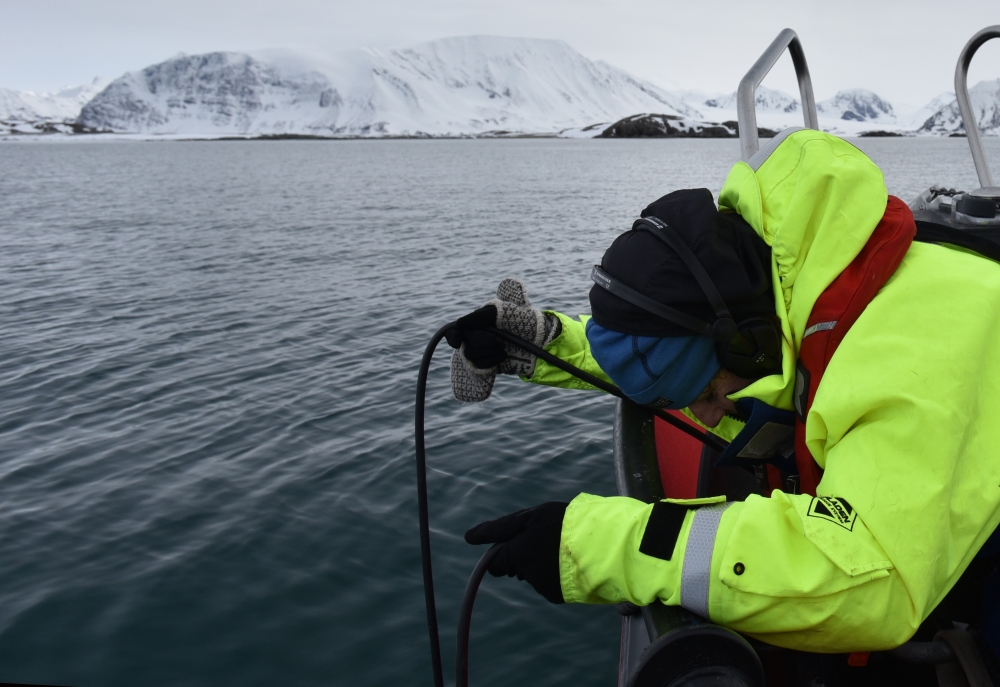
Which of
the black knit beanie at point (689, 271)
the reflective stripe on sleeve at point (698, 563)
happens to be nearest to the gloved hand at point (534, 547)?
the reflective stripe on sleeve at point (698, 563)

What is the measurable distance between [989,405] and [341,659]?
3.01m

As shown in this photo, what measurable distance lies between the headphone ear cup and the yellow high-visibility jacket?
66 mm

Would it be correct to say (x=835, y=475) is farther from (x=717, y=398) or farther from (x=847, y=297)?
(x=717, y=398)

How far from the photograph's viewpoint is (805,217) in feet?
5.35

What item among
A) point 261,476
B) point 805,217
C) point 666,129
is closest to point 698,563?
point 805,217

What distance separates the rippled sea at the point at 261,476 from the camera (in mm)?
3680

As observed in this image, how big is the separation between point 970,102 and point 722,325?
4.49m

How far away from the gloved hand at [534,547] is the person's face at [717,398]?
0.51 meters

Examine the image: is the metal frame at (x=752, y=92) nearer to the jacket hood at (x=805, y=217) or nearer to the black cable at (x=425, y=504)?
the black cable at (x=425, y=504)

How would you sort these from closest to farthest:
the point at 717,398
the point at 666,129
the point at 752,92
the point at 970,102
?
the point at 717,398 < the point at 752,92 < the point at 970,102 < the point at 666,129

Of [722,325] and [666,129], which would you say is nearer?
[722,325]

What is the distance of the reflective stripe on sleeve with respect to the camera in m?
1.58

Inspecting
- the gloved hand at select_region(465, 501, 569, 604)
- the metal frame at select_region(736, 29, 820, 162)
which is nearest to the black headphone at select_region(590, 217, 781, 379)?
the gloved hand at select_region(465, 501, 569, 604)

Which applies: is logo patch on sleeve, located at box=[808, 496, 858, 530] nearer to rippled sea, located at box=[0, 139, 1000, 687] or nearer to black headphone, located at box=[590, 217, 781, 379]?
black headphone, located at box=[590, 217, 781, 379]
